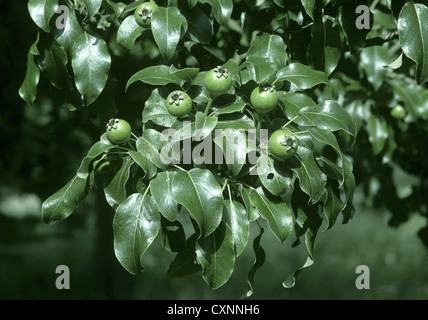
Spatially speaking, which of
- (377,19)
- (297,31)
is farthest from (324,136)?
(377,19)

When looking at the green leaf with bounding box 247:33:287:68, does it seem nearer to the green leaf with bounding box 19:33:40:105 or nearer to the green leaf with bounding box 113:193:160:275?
the green leaf with bounding box 113:193:160:275

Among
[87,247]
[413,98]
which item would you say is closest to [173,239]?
[413,98]

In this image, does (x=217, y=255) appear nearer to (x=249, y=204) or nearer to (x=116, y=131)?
(x=249, y=204)

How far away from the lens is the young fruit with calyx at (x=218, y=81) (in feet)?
4.91

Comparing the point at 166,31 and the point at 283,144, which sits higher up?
the point at 166,31

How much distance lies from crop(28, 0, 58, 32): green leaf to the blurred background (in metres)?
0.52

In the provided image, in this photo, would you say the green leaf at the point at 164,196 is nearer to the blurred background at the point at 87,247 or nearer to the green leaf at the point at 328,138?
the green leaf at the point at 328,138

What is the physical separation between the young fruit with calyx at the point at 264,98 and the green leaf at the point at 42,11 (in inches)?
24.2

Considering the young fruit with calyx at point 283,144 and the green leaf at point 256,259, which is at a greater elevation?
the young fruit with calyx at point 283,144

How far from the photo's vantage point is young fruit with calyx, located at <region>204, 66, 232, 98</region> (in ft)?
4.91

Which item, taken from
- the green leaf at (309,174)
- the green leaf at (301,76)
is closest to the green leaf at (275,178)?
the green leaf at (309,174)

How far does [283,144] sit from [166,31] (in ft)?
1.47

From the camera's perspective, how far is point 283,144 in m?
1.43

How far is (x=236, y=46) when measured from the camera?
2.25 meters
